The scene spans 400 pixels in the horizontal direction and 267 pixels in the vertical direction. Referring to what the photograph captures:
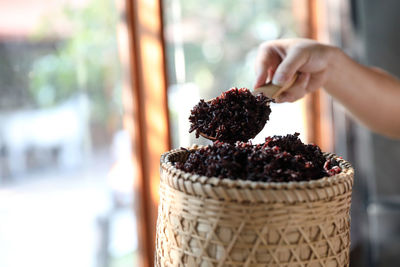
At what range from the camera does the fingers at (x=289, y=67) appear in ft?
4.50

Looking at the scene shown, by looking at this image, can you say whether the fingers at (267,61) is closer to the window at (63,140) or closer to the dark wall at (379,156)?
the window at (63,140)

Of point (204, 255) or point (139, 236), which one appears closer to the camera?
point (204, 255)

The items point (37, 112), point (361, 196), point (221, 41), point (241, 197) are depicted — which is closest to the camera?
point (241, 197)

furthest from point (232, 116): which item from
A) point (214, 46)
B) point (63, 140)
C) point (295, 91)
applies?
point (214, 46)

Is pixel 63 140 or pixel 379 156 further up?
pixel 63 140

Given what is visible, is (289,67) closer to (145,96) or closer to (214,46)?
(145,96)

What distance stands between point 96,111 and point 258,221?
178cm

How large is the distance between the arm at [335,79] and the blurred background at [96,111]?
951mm

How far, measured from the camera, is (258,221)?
0.73 metres

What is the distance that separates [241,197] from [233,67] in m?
2.61

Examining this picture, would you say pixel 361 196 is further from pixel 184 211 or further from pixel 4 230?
pixel 184 211

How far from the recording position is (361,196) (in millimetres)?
3729

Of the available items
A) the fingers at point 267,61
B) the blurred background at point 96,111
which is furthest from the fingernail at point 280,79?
the blurred background at point 96,111

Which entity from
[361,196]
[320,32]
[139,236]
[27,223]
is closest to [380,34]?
[320,32]
